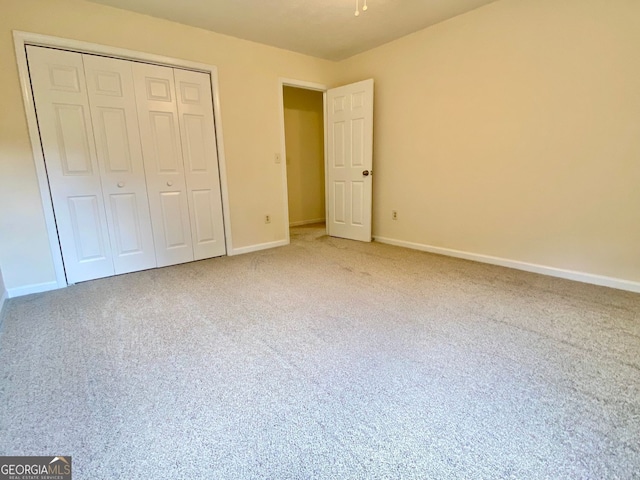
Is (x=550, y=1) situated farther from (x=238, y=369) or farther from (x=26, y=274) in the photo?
(x=26, y=274)

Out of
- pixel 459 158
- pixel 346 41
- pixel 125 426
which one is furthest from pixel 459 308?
pixel 346 41

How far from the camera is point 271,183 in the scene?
389 centimetres

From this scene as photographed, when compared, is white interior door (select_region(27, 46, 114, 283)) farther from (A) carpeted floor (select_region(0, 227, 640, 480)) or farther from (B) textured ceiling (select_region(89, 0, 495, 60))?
(B) textured ceiling (select_region(89, 0, 495, 60))

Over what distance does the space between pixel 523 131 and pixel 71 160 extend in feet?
13.2

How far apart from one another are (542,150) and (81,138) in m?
4.06

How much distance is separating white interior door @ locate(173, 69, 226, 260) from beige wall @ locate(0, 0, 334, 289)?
0.17 metres

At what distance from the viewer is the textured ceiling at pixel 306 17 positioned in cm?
267

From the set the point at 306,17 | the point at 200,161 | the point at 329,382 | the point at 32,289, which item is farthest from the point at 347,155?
the point at 32,289

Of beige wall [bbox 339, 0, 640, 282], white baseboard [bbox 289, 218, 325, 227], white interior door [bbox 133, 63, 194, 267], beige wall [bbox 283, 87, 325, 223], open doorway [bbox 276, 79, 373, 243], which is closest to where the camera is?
beige wall [bbox 339, 0, 640, 282]

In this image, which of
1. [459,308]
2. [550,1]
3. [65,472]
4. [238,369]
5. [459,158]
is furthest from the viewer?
[459,158]

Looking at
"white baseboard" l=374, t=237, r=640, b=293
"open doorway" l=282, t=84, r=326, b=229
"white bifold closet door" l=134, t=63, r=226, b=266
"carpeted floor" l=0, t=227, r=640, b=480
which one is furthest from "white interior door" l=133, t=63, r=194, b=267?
"white baseboard" l=374, t=237, r=640, b=293

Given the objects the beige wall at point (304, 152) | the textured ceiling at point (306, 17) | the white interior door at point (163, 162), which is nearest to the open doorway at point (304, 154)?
the beige wall at point (304, 152)

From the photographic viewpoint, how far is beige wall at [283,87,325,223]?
5.37 meters

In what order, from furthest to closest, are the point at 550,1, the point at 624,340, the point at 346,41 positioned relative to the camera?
the point at 346,41 → the point at 550,1 → the point at 624,340
